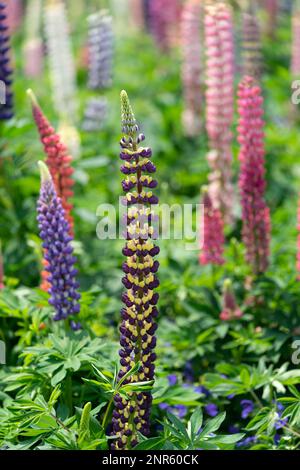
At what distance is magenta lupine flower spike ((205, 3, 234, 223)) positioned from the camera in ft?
19.7

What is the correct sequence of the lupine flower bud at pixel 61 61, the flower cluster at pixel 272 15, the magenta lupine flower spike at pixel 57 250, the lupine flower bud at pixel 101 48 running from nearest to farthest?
the magenta lupine flower spike at pixel 57 250
the lupine flower bud at pixel 101 48
the lupine flower bud at pixel 61 61
the flower cluster at pixel 272 15

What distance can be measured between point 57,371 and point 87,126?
4548 millimetres

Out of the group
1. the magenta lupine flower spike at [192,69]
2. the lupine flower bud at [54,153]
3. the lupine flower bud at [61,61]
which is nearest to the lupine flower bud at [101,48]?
the lupine flower bud at [61,61]

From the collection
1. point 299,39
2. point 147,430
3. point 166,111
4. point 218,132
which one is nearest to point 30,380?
point 147,430

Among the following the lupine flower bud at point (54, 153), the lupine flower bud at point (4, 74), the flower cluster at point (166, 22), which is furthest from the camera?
the flower cluster at point (166, 22)

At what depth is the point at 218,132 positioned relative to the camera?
6.27m

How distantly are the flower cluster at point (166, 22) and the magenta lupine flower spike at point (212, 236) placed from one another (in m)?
7.08

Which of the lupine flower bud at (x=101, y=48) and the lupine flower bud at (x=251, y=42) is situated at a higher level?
the lupine flower bud at (x=101, y=48)

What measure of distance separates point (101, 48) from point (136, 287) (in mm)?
4963

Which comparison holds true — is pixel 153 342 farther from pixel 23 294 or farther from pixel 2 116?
pixel 2 116

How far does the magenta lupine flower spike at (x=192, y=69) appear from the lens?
334 inches

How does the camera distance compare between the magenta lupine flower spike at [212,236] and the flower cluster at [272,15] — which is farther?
the flower cluster at [272,15]

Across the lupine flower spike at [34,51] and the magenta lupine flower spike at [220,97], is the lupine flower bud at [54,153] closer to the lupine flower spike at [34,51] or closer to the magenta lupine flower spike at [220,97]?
the magenta lupine flower spike at [220,97]

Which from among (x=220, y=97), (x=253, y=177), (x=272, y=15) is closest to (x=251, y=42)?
(x=220, y=97)
